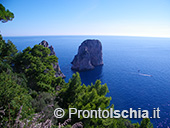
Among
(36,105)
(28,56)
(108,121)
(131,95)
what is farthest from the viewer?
(131,95)

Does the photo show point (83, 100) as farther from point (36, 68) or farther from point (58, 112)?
point (36, 68)

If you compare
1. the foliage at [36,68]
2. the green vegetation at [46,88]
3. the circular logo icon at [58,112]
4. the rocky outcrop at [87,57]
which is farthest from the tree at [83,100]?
the rocky outcrop at [87,57]

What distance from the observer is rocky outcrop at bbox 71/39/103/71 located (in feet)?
258

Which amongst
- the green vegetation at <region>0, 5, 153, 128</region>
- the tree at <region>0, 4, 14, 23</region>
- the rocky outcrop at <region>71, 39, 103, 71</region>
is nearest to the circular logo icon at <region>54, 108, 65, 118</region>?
the green vegetation at <region>0, 5, 153, 128</region>

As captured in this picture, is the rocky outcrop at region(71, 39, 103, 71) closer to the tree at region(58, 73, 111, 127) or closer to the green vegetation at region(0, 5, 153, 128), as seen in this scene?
the green vegetation at region(0, 5, 153, 128)

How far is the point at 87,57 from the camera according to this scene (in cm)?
8075

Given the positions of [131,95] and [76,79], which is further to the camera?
[131,95]

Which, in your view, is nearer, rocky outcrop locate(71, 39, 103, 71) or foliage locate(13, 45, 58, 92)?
Answer: foliage locate(13, 45, 58, 92)

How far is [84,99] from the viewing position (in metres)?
16.0

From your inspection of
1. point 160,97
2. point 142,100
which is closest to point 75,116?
point 142,100

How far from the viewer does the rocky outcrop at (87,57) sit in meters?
78.7

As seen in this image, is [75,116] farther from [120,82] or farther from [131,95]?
[120,82]

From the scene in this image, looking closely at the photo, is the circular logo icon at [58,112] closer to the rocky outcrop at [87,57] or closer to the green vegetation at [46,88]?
the green vegetation at [46,88]

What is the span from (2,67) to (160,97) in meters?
50.1
